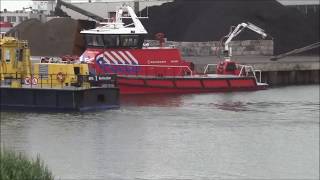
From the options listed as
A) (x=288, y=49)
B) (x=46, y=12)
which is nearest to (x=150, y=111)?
(x=288, y=49)

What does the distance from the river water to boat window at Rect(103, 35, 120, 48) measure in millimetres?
3520

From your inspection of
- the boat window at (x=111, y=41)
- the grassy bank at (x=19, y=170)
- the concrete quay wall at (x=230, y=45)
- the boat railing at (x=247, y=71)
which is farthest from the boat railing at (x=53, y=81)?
the grassy bank at (x=19, y=170)

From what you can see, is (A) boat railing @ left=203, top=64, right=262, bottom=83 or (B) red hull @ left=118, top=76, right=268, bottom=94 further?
(A) boat railing @ left=203, top=64, right=262, bottom=83

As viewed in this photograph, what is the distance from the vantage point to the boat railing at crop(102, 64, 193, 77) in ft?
110

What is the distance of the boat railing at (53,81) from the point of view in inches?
1029

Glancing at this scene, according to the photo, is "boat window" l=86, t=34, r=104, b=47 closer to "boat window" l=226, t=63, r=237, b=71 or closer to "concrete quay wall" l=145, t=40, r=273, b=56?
"boat window" l=226, t=63, r=237, b=71

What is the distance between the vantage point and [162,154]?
1781 cm

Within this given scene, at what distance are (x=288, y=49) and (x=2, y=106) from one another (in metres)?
24.2

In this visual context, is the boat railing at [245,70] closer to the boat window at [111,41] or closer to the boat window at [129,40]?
the boat window at [129,40]

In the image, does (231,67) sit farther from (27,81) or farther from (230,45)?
(27,81)

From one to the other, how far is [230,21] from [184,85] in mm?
10062

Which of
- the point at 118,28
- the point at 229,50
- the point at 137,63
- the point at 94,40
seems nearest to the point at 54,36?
the point at 229,50

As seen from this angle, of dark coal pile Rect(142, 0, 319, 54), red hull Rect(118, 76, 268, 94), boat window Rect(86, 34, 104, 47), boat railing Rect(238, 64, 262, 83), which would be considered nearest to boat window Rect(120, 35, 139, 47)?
boat window Rect(86, 34, 104, 47)

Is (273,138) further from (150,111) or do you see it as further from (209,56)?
(209,56)
